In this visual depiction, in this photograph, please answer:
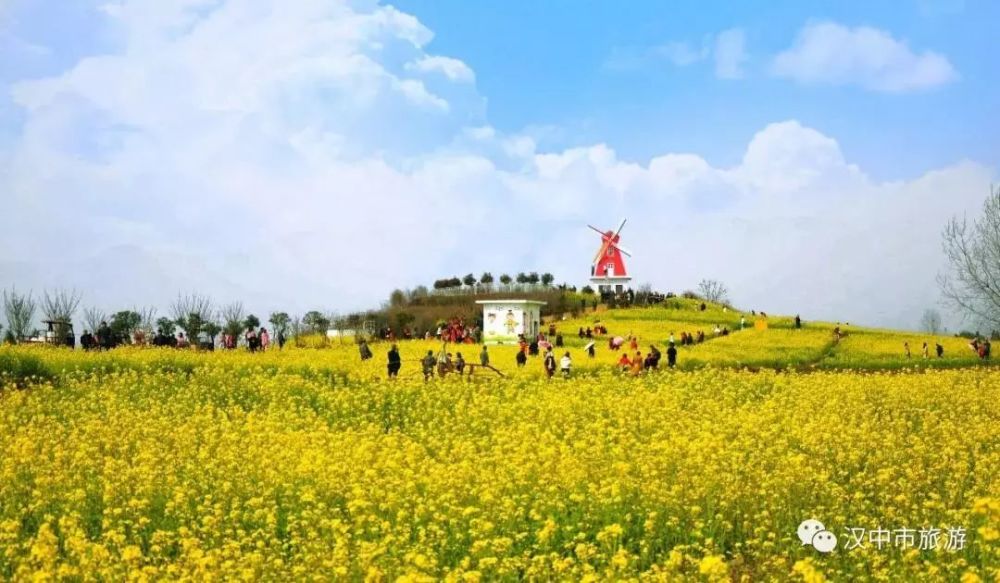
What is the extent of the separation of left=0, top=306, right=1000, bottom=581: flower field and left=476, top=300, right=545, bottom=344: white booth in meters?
22.2

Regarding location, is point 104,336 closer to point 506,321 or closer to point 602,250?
point 506,321

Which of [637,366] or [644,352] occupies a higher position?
[644,352]

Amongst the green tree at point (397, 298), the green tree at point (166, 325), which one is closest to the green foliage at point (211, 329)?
the green tree at point (166, 325)

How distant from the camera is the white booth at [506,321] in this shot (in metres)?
51.5

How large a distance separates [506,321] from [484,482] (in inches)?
1468

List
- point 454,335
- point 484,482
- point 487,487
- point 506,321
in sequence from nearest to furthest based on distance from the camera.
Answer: point 487,487
point 484,482
point 506,321
point 454,335

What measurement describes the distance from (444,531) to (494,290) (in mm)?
74545

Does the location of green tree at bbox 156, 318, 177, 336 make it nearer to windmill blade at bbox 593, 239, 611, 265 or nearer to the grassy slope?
the grassy slope

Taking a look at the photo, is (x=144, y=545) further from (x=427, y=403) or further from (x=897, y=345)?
(x=897, y=345)

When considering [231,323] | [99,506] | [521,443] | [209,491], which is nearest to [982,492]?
[521,443]

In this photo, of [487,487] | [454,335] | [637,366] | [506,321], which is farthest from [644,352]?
[487,487]

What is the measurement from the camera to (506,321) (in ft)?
170

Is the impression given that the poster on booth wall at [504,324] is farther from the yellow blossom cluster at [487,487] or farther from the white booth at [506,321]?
the yellow blossom cluster at [487,487]

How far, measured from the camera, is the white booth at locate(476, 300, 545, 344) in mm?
51500
